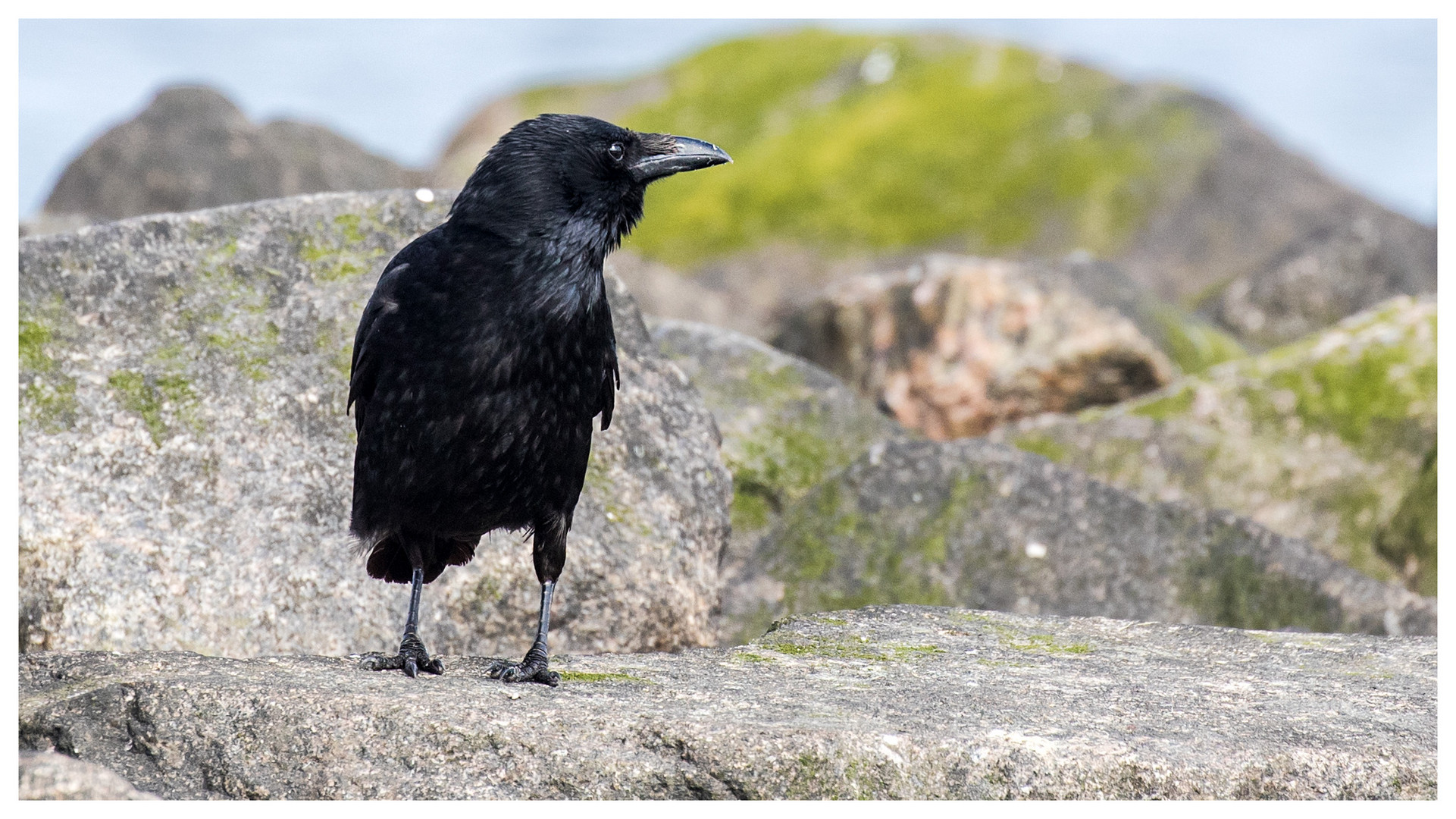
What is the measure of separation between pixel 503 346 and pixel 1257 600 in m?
5.03

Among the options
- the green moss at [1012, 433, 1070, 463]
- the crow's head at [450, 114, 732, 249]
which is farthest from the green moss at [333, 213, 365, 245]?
the green moss at [1012, 433, 1070, 463]

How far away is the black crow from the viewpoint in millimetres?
5684

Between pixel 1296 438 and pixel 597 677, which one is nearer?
pixel 597 677

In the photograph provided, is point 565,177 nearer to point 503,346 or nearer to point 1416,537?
point 503,346

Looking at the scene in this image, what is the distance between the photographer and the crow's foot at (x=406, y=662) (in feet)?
18.7

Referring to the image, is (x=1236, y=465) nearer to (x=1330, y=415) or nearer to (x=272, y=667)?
(x=1330, y=415)

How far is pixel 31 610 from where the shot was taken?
20.8 feet

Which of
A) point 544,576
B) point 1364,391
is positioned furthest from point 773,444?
point 1364,391

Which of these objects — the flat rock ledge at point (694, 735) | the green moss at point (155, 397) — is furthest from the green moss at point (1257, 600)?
the green moss at point (155, 397)

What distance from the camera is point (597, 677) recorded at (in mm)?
5816

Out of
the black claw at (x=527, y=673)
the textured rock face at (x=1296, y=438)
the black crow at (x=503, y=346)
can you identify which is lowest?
the textured rock face at (x=1296, y=438)

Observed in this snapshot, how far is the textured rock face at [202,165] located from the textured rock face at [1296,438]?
9024mm

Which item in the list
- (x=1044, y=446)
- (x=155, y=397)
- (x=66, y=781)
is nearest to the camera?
(x=66, y=781)

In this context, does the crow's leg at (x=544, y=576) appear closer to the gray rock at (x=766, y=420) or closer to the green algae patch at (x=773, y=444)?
the gray rock at (x=766, y=420)
